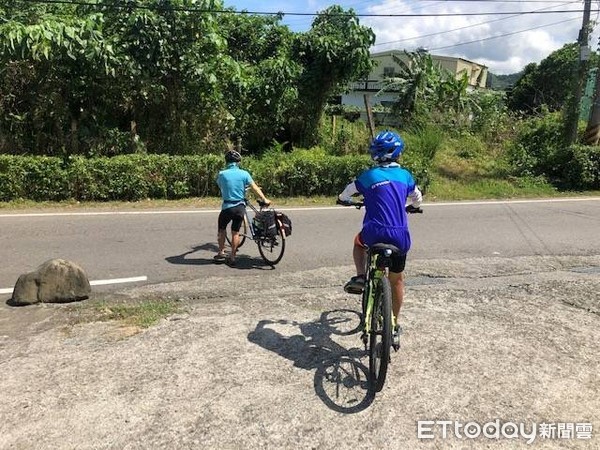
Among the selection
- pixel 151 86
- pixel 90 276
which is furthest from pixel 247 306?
pixel 151 86

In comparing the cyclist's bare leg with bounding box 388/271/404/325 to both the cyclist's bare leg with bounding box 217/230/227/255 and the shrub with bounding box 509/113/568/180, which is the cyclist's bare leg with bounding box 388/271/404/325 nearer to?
the cyclist's bare leg with bounding box 217/230/227/255

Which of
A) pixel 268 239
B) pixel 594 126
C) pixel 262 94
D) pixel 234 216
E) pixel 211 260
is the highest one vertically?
pixel 262 94

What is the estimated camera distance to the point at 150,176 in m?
11.8

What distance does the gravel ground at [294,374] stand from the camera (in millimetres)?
3322

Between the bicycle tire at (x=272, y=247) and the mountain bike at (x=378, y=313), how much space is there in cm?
311

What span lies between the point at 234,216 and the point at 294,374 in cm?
342

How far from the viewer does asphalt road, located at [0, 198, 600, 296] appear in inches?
281

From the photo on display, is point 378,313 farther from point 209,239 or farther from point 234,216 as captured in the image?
point 209,239

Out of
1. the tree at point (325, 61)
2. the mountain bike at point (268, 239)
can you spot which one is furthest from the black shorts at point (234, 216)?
the tree at point (325, 61)

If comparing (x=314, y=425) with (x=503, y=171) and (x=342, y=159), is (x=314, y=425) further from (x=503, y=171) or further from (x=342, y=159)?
(x=503, y=171)

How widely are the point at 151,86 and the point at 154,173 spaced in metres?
2.80

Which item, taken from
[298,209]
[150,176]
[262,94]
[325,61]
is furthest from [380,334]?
[325,61]

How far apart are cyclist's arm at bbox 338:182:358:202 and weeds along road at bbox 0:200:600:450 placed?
1189mm

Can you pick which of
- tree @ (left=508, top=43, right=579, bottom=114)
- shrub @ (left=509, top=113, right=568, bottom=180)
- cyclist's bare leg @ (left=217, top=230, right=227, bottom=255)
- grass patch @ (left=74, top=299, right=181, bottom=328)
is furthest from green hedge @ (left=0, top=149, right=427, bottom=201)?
tree @ (left=508, top=43, right=579, bottom=114)
